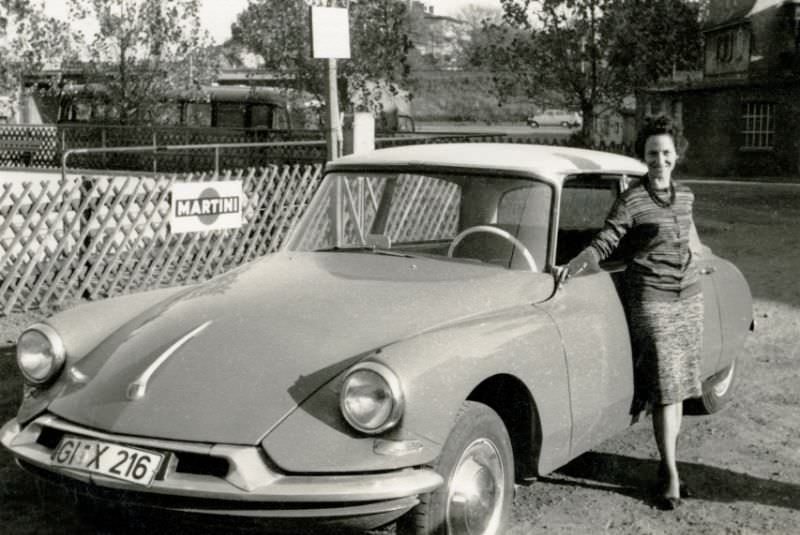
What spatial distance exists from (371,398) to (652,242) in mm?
1782

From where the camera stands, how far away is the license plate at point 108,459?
3.38 meters

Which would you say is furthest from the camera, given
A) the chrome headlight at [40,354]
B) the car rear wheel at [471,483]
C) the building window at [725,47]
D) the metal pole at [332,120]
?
the building window at [725,47]

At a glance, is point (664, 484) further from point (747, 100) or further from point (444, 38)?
point (444, 38)

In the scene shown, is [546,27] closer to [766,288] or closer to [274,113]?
[274,113]

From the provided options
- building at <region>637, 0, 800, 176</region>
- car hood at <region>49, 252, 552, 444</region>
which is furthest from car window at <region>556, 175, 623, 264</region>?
building at <region>637, 0, 800, 176</region>

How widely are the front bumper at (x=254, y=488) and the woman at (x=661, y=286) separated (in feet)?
5.09

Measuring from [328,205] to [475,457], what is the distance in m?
1.76

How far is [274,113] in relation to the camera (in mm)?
27062

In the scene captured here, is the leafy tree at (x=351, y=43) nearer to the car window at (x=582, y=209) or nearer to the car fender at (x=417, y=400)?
the car window at (x=582, y=209)

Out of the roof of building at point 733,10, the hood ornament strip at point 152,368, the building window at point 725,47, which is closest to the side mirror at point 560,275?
the hood ornament strip at point 152,368

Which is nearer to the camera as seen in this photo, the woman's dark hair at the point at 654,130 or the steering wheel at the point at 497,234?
the steering wheel at the point at 497,234

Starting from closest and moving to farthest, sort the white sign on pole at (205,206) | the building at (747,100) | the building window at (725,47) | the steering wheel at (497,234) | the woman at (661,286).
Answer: the steering wheel at (497,234), the woman at (661,286), the white sign on pole at (205,206), the building at (747,100), the building window at (725,47)

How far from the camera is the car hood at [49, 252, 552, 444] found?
356 cm

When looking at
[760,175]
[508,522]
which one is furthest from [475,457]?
[760,175]
